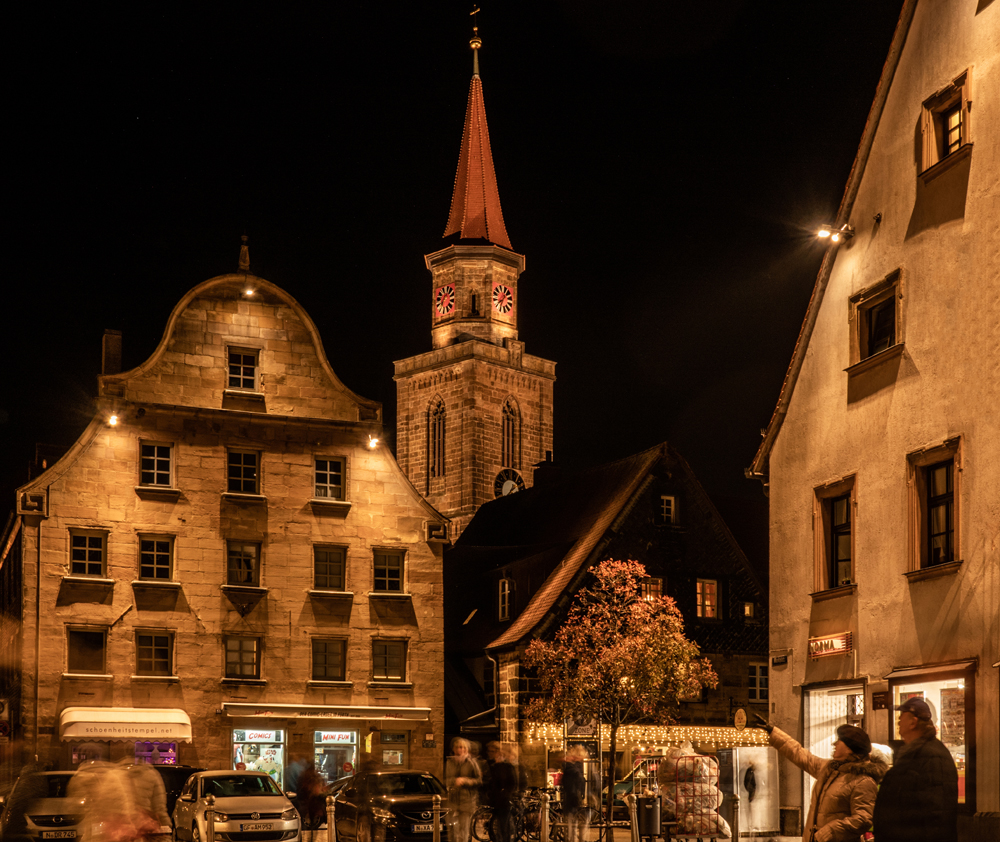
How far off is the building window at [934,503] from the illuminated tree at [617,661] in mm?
19458

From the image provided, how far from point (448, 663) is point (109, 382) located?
14.7m

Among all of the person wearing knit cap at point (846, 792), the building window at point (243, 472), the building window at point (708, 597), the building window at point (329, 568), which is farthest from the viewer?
the building window at point (708, 597)

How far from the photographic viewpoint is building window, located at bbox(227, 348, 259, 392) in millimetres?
44719

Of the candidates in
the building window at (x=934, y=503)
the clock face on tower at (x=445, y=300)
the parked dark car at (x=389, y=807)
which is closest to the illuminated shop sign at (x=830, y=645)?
the building window at (x=934, y=503)

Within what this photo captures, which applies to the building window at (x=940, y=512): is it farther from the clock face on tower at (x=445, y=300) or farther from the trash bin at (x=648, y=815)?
the clock face on tower at (x=445, y=300)

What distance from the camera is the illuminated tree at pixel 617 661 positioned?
42.1 meters

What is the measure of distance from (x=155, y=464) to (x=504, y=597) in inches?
498

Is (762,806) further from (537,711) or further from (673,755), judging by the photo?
(537,711)

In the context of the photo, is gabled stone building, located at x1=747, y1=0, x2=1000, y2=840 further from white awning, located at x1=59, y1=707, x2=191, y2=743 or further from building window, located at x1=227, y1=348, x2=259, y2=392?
building window, located at x1=227, y1=348, x2=259, y2=392

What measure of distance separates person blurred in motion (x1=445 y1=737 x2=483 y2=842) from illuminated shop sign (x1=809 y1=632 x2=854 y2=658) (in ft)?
19.7

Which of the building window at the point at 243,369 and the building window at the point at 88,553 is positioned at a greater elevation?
the building window at the point at 243,369

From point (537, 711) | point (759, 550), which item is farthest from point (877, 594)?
point (759, 550)

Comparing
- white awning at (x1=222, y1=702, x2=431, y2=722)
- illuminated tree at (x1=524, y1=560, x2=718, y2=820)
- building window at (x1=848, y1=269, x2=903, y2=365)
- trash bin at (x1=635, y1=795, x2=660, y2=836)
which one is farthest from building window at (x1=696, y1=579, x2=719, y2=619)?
trash bin at (x1=635, y1=795, x2=660, y2=836)

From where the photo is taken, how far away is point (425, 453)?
86.1 metres
